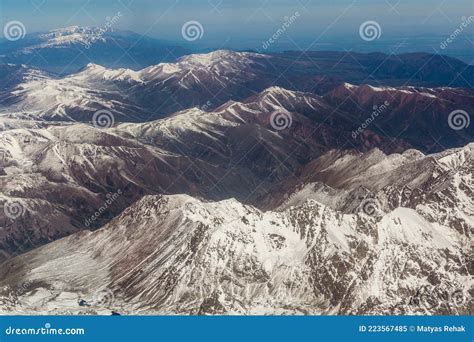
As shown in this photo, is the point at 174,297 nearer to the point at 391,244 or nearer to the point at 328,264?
the point at 328,264

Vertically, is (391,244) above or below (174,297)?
above

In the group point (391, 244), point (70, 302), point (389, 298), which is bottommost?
point (70, 302)

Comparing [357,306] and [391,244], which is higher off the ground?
[391,244]

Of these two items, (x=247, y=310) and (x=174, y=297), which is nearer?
(x=247, y=310)

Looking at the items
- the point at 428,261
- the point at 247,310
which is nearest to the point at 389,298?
the point at 428,261
